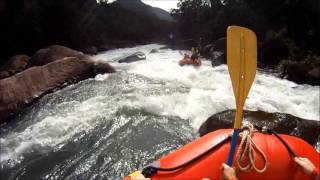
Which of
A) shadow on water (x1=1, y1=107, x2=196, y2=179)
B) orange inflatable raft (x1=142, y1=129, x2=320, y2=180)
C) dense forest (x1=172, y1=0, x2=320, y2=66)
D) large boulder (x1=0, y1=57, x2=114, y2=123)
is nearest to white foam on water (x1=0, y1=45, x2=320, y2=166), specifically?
shadow on water (x1=1, y1=107, x2=196, y2=179)

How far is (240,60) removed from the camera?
→ 2.43 meters

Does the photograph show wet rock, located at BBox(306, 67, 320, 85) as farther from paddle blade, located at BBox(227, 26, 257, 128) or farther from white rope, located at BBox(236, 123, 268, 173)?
white rope, located at BBox(236, 123, 268, 173)

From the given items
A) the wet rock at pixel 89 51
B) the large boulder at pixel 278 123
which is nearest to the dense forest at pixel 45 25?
the wet rock at pixel 89 51

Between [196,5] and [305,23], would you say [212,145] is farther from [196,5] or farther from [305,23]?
[196,5]

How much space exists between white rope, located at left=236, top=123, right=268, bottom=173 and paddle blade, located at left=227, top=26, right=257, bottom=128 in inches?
5.3

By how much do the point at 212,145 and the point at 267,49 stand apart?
14.0 meters

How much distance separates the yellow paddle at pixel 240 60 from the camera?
2.36 metres

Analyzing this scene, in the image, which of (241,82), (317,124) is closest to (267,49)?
(317,124)

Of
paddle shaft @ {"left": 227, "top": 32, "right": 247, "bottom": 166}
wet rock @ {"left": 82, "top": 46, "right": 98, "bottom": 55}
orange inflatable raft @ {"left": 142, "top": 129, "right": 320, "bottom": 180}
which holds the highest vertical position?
paddle shaft @ {"left": 227, "top": 32, "right": 247, "bottom": 166}

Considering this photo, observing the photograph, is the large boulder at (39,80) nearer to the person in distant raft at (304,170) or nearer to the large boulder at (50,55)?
the large boulder at (50,55)

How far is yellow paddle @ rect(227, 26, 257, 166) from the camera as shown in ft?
7.75

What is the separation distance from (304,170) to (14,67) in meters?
11.4

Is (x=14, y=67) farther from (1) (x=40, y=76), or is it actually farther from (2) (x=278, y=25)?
(2) (x=278, y=25)

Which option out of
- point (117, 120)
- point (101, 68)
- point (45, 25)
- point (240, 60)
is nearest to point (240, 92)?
point (240, 60)
